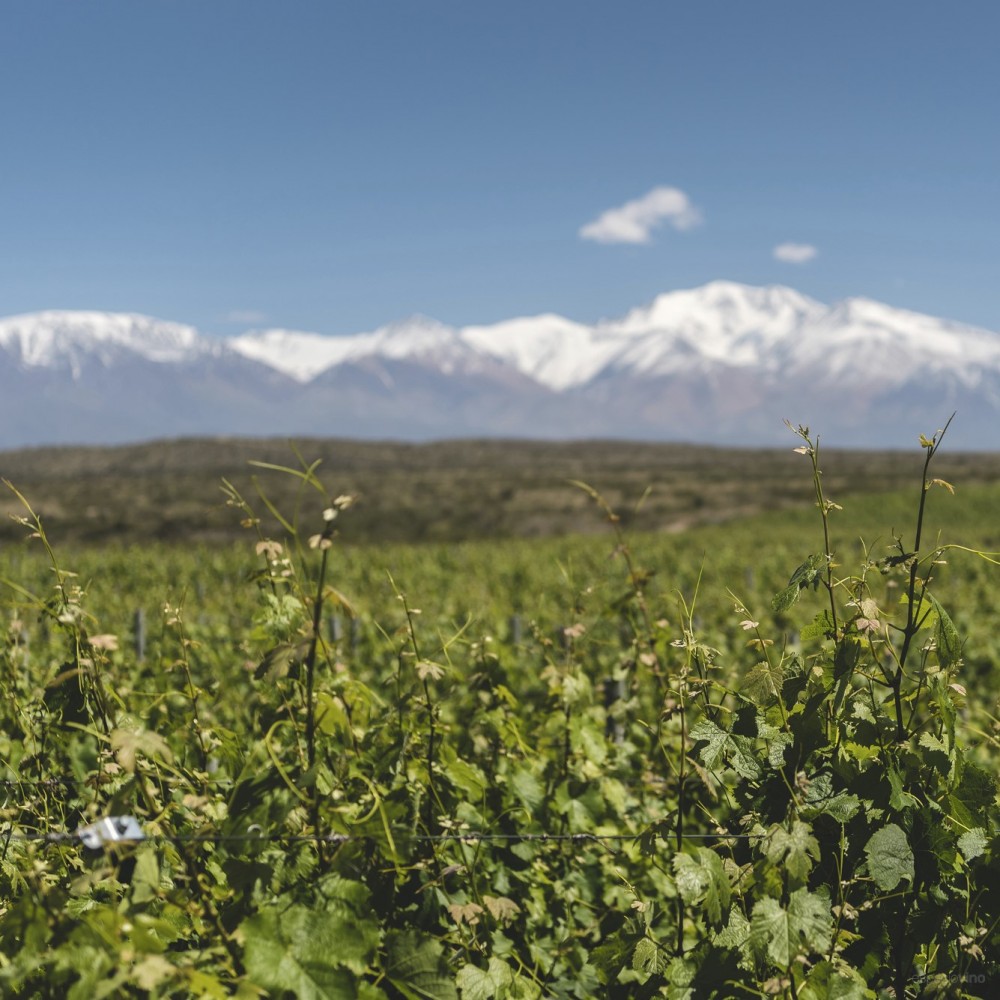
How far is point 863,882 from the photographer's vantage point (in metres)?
2.10

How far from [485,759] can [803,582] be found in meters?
1.59

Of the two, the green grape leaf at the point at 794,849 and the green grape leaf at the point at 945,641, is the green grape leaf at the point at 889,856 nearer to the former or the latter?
the green grape leaf at the point at 794,849

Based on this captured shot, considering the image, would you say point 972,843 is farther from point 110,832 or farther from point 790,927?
point 110,832

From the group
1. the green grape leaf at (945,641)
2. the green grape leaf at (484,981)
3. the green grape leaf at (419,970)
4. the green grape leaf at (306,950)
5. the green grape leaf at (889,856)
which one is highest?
the green grape leaf at (945,641)

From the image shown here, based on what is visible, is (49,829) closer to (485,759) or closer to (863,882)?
(485,759)

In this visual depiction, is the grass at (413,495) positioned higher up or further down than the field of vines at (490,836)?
further down

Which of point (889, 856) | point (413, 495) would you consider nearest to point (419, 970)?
point (889, 856)

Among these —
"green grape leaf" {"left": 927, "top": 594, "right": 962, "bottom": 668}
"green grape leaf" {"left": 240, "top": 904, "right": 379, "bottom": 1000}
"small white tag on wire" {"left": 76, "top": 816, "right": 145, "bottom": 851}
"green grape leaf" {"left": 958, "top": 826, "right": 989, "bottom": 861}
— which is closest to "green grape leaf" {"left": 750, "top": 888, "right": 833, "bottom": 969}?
"green grape leaf" {"left": 958, "top": 826, "right": 989, "bottom": 861}

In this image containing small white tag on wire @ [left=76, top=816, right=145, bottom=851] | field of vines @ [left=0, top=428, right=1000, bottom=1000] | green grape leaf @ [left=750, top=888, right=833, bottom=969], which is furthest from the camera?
green grape leaf @ [left=750, top=888, right=833, bottom=969]

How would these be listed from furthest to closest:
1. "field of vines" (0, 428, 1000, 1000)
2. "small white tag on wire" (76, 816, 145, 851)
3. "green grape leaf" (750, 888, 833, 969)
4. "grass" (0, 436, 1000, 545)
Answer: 1. "grass" (0, 436, 1000, 545)
2. "green grape leaf" (750, 888, 833, 969)
3. "field of vines" (0, 428, 1000, 1000)
4. "small white tag on wire" (76, 816, 145, 851)

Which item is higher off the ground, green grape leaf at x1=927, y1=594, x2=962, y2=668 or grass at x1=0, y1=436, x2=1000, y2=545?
green grape leaf at x1=927, y1=594, x2=962, y2=668

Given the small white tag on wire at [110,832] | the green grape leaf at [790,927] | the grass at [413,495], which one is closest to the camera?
the small white tag on wire at [110,832]

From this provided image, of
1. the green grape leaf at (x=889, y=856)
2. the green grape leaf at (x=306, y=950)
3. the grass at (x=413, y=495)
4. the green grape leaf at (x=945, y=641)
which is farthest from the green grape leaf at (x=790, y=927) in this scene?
the grass at (x=413, y=495)

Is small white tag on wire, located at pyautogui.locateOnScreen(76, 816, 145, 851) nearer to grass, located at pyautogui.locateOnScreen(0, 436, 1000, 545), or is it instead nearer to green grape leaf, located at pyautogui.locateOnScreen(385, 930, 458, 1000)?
green grape leaf, located at pyautogui.locateOnScreen(385, 930, 458, 1000)
